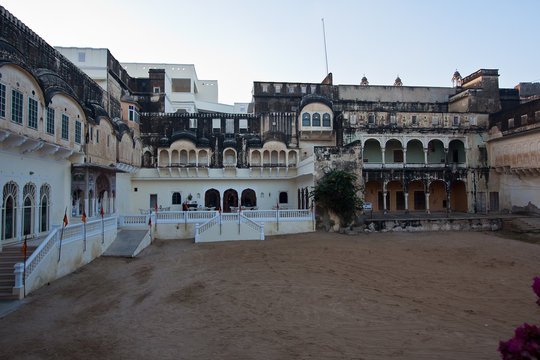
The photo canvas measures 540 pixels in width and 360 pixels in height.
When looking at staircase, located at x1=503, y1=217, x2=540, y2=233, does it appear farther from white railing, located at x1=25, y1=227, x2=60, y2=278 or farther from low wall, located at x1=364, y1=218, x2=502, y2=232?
white railing, located at x1=25, y1=227, x2=60, y2=278

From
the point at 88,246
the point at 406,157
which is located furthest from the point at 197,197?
the point at 406,157

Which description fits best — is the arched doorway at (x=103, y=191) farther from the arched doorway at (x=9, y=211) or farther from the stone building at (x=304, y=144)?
the arched doorway at (x=9, y=211)

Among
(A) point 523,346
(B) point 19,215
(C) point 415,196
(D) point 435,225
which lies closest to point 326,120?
(C) point 415,196

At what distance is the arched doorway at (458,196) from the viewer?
28.9 meters

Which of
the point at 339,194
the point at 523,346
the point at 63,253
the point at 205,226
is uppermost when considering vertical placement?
the point at 339,194

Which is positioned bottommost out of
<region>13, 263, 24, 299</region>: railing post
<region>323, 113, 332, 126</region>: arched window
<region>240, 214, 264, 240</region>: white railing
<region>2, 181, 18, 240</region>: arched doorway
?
<region>13, 263, 24, 299</region>: railing post

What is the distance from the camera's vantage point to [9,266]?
10.7 meters

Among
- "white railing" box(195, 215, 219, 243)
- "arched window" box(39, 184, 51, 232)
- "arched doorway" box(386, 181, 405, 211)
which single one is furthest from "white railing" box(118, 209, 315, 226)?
"arched doorway" box(386, 181, 405, 211)

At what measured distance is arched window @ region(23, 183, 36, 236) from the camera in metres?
13.1

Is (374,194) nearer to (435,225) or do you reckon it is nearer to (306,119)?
(435,225)

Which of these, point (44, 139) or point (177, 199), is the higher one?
point (44, 139)

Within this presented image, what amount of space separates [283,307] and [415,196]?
24760mm

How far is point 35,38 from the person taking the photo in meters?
14.7

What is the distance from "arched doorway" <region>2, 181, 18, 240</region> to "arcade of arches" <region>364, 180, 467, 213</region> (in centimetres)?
2469
